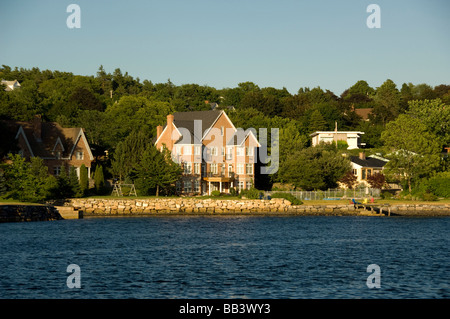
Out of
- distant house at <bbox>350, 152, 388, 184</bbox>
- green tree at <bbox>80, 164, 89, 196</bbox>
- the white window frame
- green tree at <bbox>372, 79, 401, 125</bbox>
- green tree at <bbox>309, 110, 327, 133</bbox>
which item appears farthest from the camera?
green tree at <bbox>372, 79, 401, 125</bbox>

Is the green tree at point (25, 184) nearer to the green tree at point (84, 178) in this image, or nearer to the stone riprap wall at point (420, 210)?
the green tree at point (84, 178)

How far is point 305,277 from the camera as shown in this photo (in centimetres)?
3338

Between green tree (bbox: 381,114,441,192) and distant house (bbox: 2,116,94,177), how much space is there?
39921mm

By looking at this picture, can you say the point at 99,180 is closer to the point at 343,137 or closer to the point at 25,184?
the point at 25,184

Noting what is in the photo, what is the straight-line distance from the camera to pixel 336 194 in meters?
77.8

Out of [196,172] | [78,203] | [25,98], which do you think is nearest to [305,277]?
[78,203]

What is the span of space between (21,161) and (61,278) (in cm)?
3713

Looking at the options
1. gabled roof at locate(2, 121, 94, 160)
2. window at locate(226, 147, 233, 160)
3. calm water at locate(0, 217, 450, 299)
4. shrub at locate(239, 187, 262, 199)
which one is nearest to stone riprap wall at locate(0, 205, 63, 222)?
calm water at locate(0, 217, 450, 299)

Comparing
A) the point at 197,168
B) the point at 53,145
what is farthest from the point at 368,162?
Answer: the point at 53,145

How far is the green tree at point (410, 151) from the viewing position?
8044 centimetres

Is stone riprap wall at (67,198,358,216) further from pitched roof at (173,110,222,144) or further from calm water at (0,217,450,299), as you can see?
pitched roof at (173,110,222,144)

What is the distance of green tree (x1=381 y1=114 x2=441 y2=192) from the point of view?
264ft

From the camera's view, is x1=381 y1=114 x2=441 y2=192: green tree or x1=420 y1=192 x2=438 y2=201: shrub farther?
x1=381 y1=114 x2=441 y2=192: green tree
